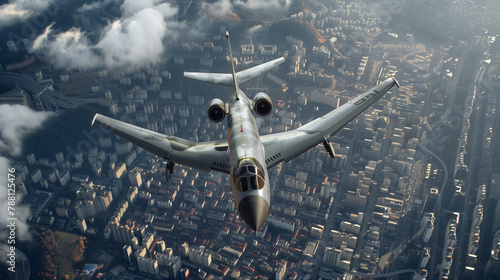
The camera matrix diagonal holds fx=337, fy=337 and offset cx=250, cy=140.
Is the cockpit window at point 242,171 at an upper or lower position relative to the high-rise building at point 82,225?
upper

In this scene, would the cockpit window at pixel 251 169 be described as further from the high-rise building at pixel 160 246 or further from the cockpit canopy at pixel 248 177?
the high-rise building at pixel 160 246

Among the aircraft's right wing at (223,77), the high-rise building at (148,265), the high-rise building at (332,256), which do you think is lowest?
the high-rise building at (148,265)

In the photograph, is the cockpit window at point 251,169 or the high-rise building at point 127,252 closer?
the cockpit window at point 251,169

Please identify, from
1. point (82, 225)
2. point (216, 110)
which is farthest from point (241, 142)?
point (82, 225)

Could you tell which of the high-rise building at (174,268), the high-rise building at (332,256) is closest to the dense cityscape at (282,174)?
the high-rise building at (174,268)

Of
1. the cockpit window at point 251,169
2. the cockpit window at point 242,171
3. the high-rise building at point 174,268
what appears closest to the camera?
the cockpit window at point 251,169

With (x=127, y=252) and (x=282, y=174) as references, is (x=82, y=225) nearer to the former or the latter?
(x=127, y=252)

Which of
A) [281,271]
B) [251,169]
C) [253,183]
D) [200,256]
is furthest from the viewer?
[200,256]
